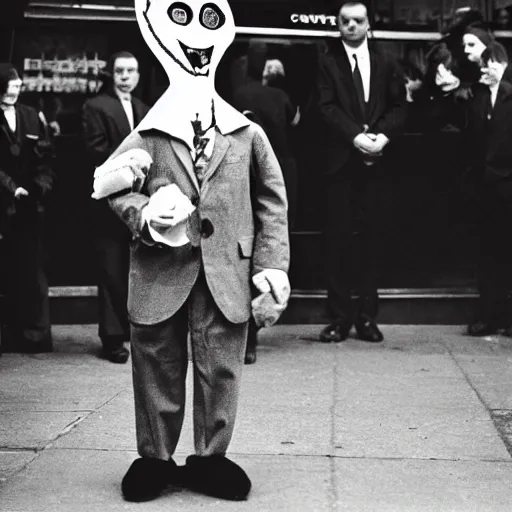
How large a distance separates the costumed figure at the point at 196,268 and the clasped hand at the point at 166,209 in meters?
0.09

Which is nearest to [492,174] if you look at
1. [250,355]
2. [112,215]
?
[250,355]

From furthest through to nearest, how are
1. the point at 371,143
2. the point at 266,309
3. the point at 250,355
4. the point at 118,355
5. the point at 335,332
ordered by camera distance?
the point at 335,332, the point at 371,143, the point at 118,355, the point at 250,355, the point at 266,309

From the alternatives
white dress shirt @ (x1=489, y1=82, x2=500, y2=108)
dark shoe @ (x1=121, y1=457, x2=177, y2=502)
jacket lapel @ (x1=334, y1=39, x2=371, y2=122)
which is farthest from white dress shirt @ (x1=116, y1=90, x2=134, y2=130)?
dark shoe @ (x1=121, y1=457, x2=177, y2=502)

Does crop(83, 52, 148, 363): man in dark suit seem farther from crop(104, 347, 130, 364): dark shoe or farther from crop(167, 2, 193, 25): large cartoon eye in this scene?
crop(167, 2, 193, 25): large cartoon eye

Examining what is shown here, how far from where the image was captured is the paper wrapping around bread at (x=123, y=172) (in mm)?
4582

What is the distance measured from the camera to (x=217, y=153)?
187 inches

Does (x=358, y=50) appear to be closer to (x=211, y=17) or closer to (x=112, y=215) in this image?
(x=112, y=215)

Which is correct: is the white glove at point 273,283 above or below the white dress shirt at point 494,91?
below

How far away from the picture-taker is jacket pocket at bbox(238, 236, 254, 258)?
15.6 ft

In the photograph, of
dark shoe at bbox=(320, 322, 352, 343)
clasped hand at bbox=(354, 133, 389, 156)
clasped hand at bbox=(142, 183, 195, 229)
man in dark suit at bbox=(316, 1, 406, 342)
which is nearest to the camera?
clasped hand at bbox=(142, 183, 195, 229)

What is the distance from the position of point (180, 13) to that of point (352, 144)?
376cm

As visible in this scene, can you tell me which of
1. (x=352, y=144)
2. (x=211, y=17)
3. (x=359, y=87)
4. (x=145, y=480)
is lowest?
(x=145, y=480)

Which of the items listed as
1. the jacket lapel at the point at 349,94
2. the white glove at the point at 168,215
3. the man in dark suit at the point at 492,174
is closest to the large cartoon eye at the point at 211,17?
the white glove at the point at 168,215

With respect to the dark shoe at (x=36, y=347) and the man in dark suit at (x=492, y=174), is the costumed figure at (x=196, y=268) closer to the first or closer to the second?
the dark shoe at (x=36, y=347)
